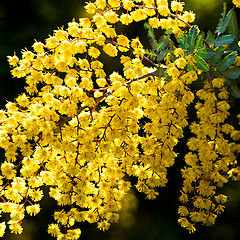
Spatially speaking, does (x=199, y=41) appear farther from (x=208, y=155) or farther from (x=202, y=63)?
(x=208, y=155)

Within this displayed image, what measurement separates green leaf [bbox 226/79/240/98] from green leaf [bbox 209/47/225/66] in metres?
0.07

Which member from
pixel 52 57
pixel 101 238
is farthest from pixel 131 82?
pixel 101 238

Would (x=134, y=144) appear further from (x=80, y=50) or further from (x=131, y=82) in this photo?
(x=80, y=50)

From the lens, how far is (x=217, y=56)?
1.23m

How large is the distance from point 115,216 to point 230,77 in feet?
1.95

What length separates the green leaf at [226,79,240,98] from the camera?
119 centimetres

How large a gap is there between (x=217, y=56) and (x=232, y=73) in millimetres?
75

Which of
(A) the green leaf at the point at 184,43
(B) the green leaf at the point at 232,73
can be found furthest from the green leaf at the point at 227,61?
(A) the green leaf at the point at 184,43

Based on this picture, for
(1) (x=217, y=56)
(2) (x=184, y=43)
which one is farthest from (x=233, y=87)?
(2) (x=184, y=43)

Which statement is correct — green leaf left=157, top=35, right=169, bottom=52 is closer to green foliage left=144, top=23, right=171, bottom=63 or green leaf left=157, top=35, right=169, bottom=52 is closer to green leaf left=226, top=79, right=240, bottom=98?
green foliage left=144, top=23, right=171, bottom=63

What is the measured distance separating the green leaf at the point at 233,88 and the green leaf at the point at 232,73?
0.03m

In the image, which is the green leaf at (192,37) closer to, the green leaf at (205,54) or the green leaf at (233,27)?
the green leaf at (205,54)

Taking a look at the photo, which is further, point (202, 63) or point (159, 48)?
point (159, 48)

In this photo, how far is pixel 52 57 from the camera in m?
1.34
